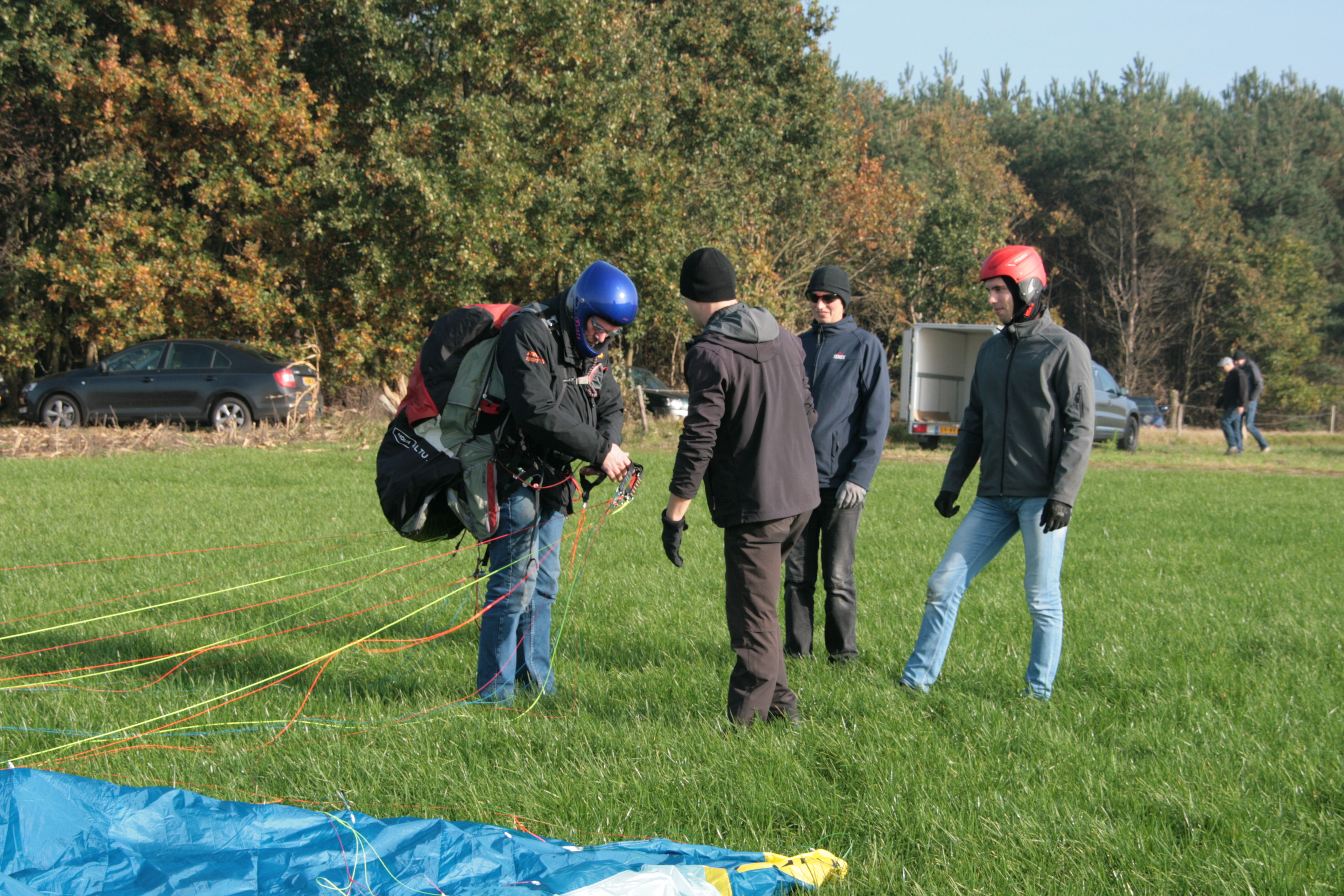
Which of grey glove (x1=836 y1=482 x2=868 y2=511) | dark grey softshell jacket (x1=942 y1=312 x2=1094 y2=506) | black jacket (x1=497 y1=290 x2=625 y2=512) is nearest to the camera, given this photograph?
black jacket (x1=497 y1=290 x2=625 y2=512)

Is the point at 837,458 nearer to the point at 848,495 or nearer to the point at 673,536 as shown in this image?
the point at 848,495

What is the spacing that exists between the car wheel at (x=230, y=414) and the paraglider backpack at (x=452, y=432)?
541 inches

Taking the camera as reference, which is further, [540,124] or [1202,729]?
[540,124]

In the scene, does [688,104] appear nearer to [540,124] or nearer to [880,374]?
[540,124]

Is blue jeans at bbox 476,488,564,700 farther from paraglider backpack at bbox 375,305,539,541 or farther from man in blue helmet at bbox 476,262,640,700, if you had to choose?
paraglider backpack at bbox 375,305,539,541

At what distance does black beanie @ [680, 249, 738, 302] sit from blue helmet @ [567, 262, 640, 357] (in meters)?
0.29

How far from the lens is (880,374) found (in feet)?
17.6

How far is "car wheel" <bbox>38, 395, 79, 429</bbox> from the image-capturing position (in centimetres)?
1714

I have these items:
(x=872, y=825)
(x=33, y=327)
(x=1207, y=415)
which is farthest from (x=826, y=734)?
(x=1207, y=415)

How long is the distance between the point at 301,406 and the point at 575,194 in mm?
8291

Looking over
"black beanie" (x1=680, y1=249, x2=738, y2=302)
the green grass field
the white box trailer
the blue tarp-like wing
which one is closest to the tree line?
the white box trailer

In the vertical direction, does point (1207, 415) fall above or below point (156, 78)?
below

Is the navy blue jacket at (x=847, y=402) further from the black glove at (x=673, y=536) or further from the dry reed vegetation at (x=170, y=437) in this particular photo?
the dry reed vegetation at (x=170, y=437)

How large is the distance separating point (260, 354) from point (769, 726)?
622 inches
